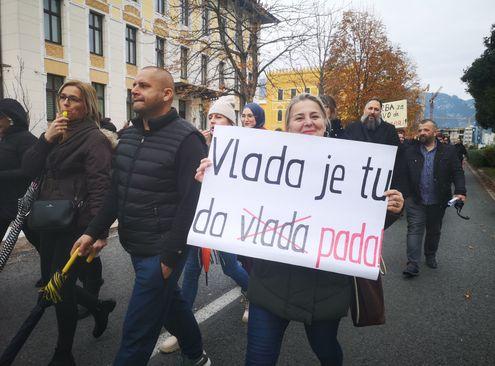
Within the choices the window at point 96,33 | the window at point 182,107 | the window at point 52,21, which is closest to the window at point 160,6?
the window at point 96,33

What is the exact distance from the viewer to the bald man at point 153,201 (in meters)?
2.10

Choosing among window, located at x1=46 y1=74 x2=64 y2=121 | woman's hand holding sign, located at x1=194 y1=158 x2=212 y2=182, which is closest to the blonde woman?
woman's hand holding sign, located at x1=194 y1=158 x2=212 y2=182

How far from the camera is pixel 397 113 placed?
10.1m

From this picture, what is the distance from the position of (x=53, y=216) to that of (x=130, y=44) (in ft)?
78.3

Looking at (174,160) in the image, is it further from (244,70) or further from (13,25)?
(13,25)

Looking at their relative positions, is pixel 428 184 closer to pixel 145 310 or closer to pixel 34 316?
Result: pixel 145 310

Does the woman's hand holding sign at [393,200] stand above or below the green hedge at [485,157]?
above

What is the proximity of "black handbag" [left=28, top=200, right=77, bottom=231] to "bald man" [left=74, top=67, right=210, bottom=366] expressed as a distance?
28cm

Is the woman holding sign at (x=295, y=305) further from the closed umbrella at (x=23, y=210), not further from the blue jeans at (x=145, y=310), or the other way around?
the closed umbrella at (x=23, y=210)

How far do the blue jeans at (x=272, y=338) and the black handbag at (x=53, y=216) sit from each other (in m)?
1.41

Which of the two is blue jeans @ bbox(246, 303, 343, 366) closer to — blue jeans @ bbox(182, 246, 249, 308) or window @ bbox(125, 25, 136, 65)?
blue jeans @ bbox(182, 246, 249, 308)

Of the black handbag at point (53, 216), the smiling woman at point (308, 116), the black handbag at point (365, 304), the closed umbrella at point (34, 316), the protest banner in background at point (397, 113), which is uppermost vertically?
A: the protest banner in background at point (397, 113)

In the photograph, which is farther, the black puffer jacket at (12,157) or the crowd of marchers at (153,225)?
the black puffer jacket at (12,157)

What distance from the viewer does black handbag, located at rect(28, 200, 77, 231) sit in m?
2.50
